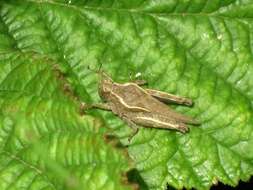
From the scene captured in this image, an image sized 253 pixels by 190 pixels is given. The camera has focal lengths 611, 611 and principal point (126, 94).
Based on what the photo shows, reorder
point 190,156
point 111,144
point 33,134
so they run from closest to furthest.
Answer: point 111,144 → point 33,134 → point 190,156

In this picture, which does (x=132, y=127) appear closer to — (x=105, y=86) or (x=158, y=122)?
(x=158, y=122)

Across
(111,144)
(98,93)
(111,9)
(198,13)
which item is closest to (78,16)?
(111,9)

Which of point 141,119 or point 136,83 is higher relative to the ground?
point 136,83

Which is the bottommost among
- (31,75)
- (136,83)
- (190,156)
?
(190,156)

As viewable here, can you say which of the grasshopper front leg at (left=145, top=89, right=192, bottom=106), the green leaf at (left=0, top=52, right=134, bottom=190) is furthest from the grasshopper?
the green leaf at (left=0, top=52, right=134, bottom=190)

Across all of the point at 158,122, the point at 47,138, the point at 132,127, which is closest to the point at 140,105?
the point at 158,122

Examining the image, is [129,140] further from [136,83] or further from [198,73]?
[198,73]

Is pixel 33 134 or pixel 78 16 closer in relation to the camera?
pixel 33 134
